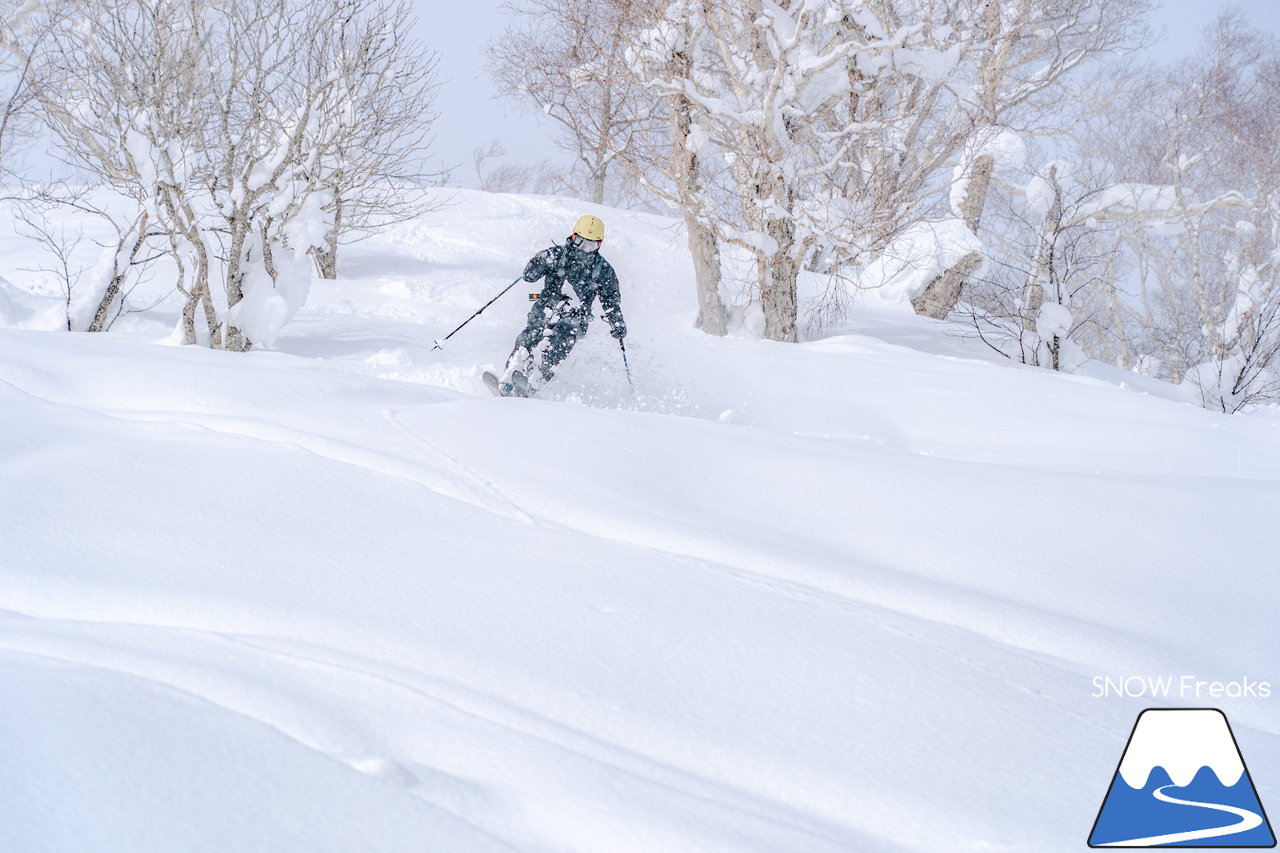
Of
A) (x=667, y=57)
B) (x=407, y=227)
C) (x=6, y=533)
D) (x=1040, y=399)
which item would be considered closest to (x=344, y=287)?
(x=407, y=227)

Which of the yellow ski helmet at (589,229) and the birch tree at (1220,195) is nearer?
the yellow ski helmet at (589,229)

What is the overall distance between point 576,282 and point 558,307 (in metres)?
0.28

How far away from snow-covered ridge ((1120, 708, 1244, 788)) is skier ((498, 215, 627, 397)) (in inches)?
217

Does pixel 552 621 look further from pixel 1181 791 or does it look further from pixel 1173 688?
pixel 1173 688

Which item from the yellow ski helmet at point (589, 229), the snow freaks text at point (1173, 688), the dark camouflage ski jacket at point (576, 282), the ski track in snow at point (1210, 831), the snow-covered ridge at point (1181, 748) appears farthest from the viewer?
the dark camouflage ski jacket at point (576, 282)

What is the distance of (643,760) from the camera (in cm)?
176

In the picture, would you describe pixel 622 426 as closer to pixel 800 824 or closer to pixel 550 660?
pixel 550 660

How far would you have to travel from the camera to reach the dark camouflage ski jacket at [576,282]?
7137 mm

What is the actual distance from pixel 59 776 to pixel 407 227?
1946 centimetres

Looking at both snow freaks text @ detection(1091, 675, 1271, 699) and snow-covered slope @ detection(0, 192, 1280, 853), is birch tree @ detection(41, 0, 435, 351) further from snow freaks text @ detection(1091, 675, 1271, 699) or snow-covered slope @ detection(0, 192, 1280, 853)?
snow freaks text @ detection(1091, 675, 1271, 699)

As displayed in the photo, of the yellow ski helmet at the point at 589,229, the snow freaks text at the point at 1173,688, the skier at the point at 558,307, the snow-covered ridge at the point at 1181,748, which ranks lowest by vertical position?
the snow-covered ridge at the point at 1181,748

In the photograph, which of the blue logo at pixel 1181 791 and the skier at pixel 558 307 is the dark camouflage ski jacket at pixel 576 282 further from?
the blue logo at pixel 1181 791

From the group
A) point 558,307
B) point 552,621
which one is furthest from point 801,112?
point 552,621

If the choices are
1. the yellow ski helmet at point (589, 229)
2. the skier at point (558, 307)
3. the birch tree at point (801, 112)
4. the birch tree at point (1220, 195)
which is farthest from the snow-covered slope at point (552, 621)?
the birch tree at point (1220, 195)
